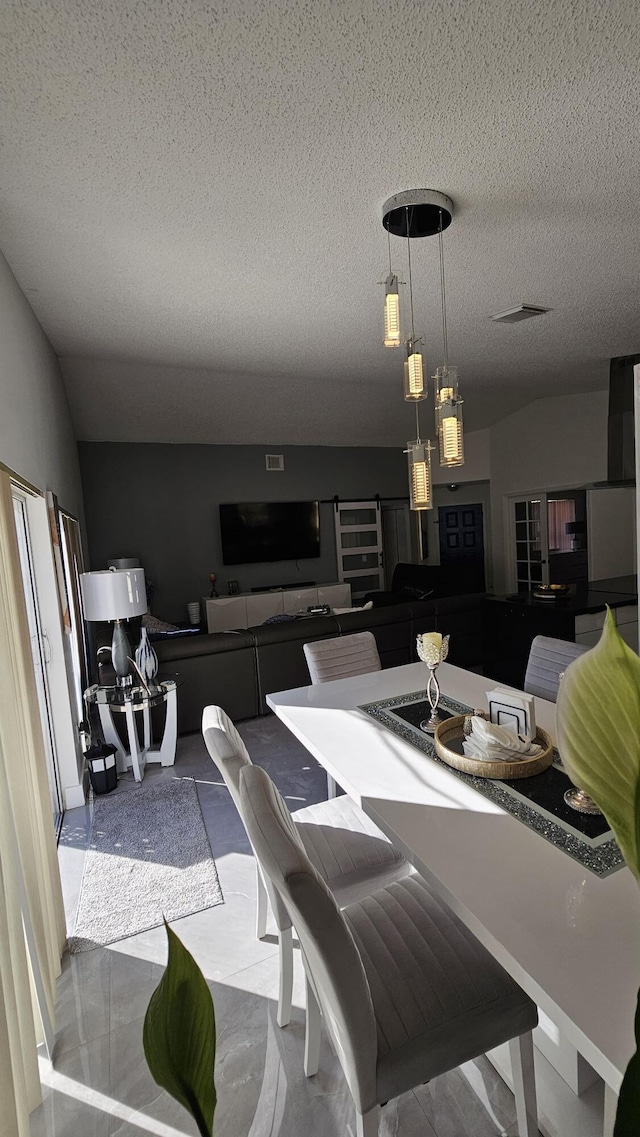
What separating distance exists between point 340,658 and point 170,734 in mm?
1337

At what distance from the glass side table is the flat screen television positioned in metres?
3.81

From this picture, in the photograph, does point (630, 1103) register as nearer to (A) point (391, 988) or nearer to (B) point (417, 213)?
(A) point (391, 988)

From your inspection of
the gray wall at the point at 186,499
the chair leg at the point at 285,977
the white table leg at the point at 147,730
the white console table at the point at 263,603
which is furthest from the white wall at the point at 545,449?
the chair leg at the point at 285,977

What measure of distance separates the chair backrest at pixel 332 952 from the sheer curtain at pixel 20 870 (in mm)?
640

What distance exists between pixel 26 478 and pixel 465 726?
2014mm

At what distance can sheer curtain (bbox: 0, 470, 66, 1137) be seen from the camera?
1.26 m

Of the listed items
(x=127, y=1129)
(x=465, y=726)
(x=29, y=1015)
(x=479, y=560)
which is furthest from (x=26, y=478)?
(x=479, y=560)

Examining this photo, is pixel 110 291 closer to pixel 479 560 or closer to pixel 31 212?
pixel 31 212

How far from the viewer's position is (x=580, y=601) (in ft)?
15.5

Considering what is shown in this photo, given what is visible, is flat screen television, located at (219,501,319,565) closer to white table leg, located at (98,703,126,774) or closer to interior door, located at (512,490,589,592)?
interior door, located at (512,490,589,592)

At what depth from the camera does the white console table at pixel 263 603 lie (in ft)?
22.7

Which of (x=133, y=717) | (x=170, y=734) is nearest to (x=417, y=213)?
(x=133, y=717)

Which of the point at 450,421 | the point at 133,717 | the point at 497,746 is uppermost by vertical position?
the point at 450,421

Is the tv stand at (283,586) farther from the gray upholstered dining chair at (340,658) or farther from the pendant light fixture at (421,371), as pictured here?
the pendant light fixture at (421,371)
